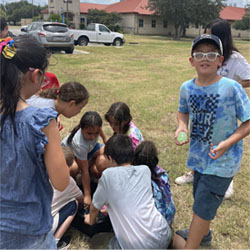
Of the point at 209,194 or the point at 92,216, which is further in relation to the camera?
the point at 92,216

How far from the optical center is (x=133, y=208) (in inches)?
70.9

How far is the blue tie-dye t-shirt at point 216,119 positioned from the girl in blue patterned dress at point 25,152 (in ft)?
3.49

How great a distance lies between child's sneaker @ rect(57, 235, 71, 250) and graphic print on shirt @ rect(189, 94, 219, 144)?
1.36 meters

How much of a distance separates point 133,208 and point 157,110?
12.8 feet

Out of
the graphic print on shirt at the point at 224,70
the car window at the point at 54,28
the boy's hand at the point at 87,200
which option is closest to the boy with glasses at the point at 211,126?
the graphic print on shirt at the point at 224,70

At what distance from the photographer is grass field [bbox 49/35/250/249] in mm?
2387

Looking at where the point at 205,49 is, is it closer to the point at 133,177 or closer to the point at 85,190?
the point at 133,177

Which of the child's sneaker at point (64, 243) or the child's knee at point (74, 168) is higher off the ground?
the child's knee at point (74, 168)

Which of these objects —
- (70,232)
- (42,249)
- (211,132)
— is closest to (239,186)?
(211,132)

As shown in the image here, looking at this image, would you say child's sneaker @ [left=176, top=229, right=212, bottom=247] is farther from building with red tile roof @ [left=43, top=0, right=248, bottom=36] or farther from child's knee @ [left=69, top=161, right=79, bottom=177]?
building with red tile roof @ [left=43, top=0, right=248, bottom=36]

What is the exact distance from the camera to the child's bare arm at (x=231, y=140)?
169 centimetres

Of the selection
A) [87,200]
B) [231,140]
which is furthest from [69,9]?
[231,140]

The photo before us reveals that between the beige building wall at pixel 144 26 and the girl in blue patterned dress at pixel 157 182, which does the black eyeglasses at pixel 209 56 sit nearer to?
the girl in blue patterned dress at pixel 157 182

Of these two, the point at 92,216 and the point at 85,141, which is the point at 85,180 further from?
the point at 92,216
